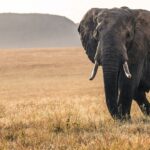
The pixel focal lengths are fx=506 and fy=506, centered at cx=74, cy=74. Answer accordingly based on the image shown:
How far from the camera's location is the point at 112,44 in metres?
9.47

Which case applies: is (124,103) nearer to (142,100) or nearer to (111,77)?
(111,77)

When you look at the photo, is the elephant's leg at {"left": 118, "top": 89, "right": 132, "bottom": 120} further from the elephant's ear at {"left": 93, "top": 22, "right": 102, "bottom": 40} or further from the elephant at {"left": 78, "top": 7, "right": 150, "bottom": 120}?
the elephant's ear at {"left": 93, "top": 22, "right": 102, "bottom": 40}

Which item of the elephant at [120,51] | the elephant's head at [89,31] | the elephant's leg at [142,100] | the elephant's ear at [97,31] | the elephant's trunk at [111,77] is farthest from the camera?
the elephant's leg at [142,100]

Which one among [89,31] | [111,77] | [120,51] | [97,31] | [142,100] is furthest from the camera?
[142,100]

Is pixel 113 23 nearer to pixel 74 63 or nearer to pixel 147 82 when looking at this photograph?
pixel 147 82

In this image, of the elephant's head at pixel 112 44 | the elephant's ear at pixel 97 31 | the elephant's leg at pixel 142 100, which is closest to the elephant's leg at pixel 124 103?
the elephant's head at pixel 112 44

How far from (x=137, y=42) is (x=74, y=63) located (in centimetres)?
4762

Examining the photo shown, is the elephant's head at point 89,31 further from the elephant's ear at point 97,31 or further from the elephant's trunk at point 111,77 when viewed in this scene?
the elephant's trunk at point 111,77

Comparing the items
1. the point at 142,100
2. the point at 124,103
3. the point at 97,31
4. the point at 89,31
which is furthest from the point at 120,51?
the point at 142,100

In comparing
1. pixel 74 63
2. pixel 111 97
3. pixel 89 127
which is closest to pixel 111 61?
pixel 111 97

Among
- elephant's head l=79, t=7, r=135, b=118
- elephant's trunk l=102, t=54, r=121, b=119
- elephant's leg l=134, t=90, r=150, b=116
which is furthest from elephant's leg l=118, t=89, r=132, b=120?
elephant's leg l=134, t=90, r=150, b=116

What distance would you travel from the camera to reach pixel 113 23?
393 inches

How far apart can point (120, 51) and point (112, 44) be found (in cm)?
20

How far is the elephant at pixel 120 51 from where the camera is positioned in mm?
9398
